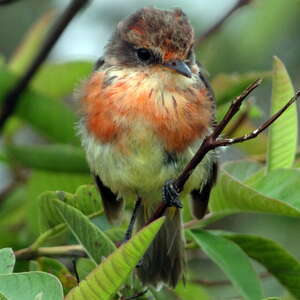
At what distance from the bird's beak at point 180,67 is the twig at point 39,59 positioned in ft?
1.64

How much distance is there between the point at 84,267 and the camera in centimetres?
327

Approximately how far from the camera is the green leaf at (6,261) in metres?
2.41

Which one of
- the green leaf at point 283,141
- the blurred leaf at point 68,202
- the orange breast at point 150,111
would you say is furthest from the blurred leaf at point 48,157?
the green leaf at point 283,141

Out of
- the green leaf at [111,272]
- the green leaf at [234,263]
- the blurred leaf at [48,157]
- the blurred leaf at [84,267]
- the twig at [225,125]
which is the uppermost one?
the twig at [225,125]

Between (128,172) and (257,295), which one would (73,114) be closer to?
(128,172)

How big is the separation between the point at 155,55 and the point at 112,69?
1.05 feet

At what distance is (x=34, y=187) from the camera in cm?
378

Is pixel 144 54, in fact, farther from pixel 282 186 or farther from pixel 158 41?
pixel 282 186

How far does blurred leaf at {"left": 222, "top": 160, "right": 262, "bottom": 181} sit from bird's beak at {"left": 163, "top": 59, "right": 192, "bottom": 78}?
45 centimetres

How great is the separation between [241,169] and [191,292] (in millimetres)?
653

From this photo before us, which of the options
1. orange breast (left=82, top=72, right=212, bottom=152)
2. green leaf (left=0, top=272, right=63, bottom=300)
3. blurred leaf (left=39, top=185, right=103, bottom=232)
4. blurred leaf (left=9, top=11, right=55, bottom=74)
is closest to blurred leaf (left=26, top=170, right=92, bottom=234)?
orange breast (left=82, top=72, right=212, bottom=152)

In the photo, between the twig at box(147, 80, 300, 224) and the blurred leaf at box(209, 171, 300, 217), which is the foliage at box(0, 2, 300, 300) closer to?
the blurred leaf at box(209, 171, 300, 217)

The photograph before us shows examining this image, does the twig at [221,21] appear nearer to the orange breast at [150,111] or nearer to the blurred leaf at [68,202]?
the orange breast at [150,111]

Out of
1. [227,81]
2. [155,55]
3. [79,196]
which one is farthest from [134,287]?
[227,81]
